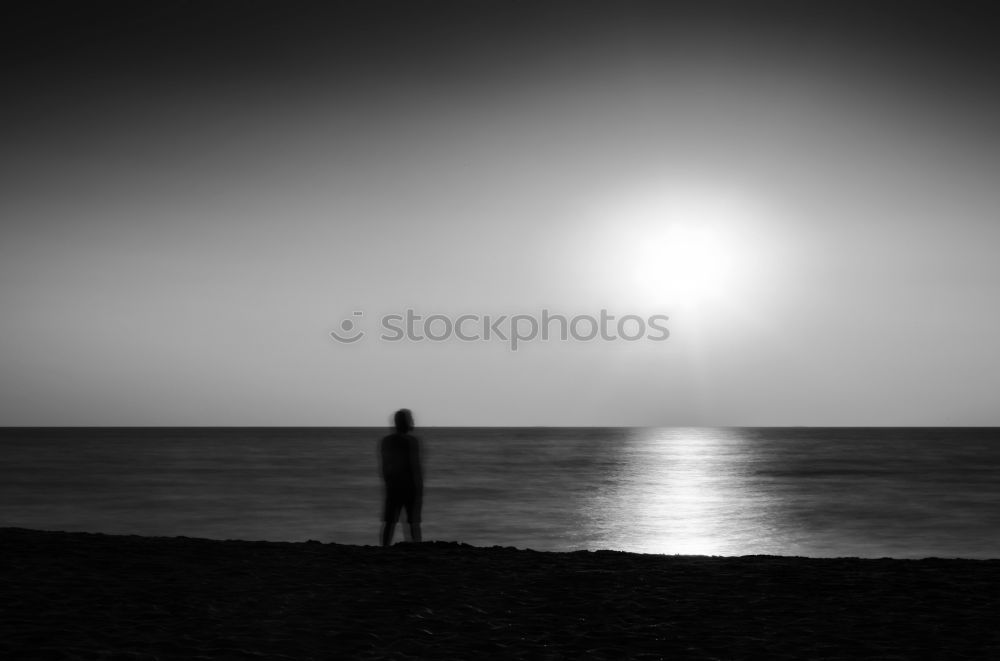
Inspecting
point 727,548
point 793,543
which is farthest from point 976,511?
point 727,548

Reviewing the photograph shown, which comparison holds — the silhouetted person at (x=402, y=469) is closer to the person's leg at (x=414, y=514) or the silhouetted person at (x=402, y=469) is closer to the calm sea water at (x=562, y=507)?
the person's leg at (x=414, y=514)

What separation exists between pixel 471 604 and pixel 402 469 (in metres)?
3.88

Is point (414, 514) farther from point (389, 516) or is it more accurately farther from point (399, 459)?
point (399, 459)

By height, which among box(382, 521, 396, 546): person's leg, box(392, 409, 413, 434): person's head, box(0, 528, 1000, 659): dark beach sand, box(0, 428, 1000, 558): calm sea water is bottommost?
box(0, 428, 1000, 558): calm sea water

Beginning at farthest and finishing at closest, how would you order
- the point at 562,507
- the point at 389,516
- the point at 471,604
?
the point at 562,507
the point at 389,516
the point at 471,604

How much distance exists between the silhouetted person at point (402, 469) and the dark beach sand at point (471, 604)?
102 cm

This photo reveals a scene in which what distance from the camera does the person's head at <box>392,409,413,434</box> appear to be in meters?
11.4

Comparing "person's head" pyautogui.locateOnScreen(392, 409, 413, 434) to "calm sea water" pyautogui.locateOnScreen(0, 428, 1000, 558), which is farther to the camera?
"calm sea water" pyautogui.locateOnScreen(0, 428, 1000, 558)

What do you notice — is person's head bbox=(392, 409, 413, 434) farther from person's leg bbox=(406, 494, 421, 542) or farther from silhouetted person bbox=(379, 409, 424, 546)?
person's leg bbox=(406, 494, 421, 542)

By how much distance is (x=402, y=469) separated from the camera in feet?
37.6

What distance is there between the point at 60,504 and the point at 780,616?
3685 centimetres

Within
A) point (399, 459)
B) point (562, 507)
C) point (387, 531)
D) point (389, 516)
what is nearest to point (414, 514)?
point (389, 516)

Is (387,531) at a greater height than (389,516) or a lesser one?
lesser

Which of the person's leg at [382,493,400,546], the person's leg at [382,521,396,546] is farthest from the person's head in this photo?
the person's leg at [382,521,396,546]
